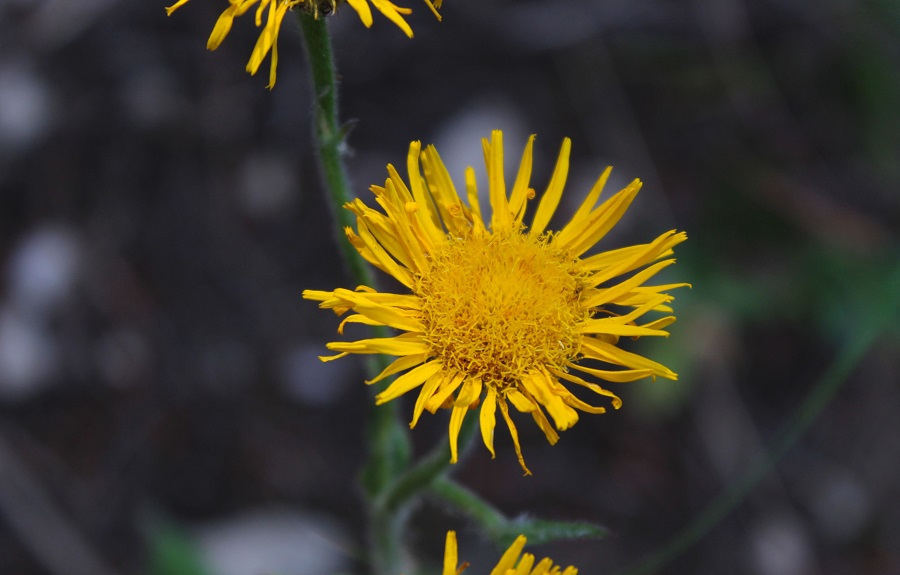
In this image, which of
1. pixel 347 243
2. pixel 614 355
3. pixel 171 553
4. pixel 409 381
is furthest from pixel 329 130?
pixel 171 553

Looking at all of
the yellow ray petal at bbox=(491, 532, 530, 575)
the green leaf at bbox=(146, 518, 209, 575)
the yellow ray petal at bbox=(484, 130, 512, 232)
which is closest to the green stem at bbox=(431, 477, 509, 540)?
the yellow ray petal at bbox=(491, 532, 530, 575)

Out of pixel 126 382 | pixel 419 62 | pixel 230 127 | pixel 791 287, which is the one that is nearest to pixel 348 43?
pixel 419 62

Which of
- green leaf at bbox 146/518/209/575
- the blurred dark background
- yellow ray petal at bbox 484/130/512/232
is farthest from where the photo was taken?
the blurred dark background

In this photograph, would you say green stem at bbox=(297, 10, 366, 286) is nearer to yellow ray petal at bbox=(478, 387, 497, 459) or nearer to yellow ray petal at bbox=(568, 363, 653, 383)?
yellow ray petal at bbox=(478, 387, 497, 459)

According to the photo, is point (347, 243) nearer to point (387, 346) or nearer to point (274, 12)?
point (387, 346)

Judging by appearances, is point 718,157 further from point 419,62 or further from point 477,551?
point 477,551

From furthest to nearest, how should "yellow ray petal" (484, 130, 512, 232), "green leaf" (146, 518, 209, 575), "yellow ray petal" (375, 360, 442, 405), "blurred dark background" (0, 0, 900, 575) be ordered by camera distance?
1. "blurred dark background" (0, 0, 900, 575)
2. "green leaf" (146, 518, 209, 575)
3. "yellow ray petal" (484, 130, 512, 232)
4. "yellow ray petal" (375, 360, 442, 405)
